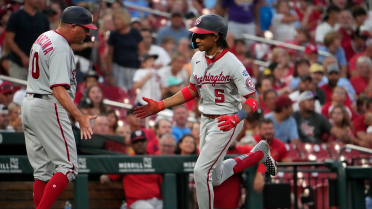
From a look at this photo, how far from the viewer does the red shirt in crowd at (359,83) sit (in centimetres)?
1172

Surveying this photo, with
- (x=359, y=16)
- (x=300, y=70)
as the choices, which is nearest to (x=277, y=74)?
(x=300, y=70)

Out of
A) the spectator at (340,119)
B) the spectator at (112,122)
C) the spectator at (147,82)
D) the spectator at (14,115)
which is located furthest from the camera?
the spectator at (147,82)

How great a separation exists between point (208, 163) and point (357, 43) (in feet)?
29.5

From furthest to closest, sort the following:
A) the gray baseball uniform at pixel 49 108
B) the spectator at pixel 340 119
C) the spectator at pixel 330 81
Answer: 1. the spectator at pixel 330 81
2. the spectator at pixel 340 119
3. the gray baseball uniform at pixel 49 108

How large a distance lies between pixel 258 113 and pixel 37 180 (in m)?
4.23

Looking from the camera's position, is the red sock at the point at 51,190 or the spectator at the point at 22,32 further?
the spectator at the point at 22,32

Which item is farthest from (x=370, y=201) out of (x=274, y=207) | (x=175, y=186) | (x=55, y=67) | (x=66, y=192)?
(x=55, y=67)

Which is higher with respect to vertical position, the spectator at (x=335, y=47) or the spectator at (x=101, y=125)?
the spectator at (x=335, y=47)

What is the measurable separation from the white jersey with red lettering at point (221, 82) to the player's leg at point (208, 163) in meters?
0.17

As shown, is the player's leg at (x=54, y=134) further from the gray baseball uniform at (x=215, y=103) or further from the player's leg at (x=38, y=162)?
the gray baseball uniform at (x=215, y=103)

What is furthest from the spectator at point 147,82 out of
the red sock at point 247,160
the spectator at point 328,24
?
the spectator at point 328,24

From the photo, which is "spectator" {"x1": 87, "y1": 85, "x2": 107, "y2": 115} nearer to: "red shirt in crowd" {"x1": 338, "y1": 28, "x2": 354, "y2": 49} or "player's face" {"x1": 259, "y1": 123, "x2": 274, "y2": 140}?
"player's face" {"x1": 259, "y1": 123, "x2": 274, "y2": 140}

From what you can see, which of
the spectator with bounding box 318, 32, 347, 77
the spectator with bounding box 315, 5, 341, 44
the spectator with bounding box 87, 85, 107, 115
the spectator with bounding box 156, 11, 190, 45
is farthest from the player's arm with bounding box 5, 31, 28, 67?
the spectator with bounding box 315, 5, 341, 44

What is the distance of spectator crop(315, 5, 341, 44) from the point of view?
44.1ft
